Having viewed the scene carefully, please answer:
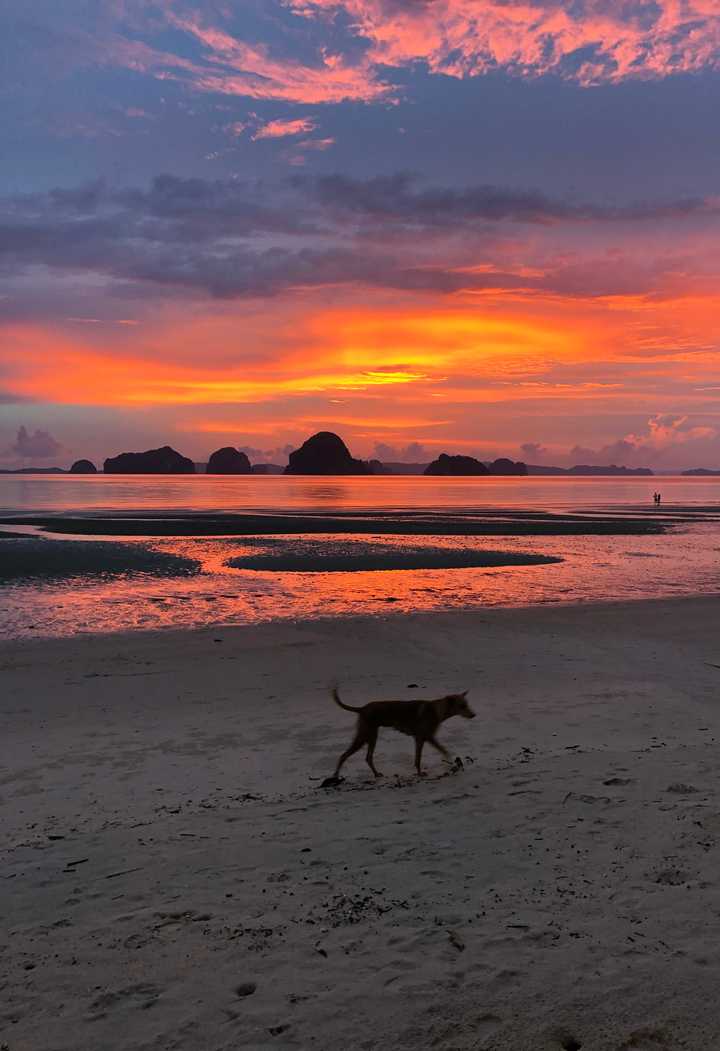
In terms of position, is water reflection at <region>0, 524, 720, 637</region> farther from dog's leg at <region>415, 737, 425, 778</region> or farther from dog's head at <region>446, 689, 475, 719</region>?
dog's leg at <region>415, 737, 425, 778</region>

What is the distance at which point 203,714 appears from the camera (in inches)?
468

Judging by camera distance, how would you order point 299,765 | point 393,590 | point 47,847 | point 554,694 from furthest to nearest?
point 393,590
point 554,694
point 299,765
point 47,847

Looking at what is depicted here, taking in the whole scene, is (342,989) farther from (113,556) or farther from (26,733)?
(113,556)

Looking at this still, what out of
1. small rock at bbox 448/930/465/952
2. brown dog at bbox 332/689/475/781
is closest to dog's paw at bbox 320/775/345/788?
brown dog at bbox 332/689/475/781

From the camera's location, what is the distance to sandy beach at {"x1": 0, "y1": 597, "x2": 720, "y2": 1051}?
178 inches

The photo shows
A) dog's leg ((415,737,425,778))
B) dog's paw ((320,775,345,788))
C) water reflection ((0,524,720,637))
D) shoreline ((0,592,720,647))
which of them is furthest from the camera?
water reflection ((0,524,720,637))

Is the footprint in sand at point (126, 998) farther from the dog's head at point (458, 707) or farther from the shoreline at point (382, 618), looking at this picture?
the shoreline at point (382, 618)

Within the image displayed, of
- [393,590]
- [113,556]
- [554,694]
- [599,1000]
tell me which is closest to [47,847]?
[599,1000]

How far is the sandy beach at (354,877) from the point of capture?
4520 mm

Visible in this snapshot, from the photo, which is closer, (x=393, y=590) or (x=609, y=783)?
(x=609, y=783)

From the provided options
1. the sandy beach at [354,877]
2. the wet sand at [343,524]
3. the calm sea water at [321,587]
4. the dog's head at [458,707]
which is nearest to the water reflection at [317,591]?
the calm sea water at [321,587]

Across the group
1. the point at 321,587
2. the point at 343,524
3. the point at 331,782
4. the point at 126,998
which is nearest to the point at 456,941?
the point at 126,998

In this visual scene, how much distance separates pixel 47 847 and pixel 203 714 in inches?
192

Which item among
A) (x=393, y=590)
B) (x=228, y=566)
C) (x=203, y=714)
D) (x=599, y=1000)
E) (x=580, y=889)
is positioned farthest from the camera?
(x=228, y=566)
